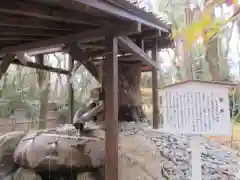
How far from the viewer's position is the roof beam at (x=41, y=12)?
2.71m

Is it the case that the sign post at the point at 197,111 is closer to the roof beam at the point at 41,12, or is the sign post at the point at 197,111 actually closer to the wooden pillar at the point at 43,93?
the roof beam at the point at 41,12

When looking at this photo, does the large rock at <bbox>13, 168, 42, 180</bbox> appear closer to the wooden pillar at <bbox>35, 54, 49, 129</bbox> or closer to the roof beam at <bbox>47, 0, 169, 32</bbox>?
the roof beam at <bbox>47, 0, 169, 32</bbox>

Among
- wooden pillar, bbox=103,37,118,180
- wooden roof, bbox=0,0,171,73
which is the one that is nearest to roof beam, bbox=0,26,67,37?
wooden roof, bbox=0,0,171,73

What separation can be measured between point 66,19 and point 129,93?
3736 millimetres

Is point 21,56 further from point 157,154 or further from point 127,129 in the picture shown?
point 157,154

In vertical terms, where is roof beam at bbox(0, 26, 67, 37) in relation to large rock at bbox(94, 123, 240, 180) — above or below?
above

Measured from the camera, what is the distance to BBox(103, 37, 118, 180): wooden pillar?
3.29m

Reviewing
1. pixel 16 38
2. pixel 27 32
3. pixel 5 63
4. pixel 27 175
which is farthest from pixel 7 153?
pixel 27 32

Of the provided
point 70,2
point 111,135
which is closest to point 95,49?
point 111,135

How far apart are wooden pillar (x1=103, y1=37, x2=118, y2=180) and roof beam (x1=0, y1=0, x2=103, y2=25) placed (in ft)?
1.32

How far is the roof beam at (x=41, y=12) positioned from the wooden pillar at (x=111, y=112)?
1.32 ft

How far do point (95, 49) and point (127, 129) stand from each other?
1765mm

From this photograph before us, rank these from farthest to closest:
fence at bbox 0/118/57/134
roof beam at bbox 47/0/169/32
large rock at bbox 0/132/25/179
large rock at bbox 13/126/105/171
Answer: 1. fence at bbox 0/118/57/134
2. large rock at bbox 0/132/25/179
3. large rock at bbox 13/126/105/171
4. roof beam at bbox 47/0/169/32

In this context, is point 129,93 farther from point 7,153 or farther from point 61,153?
point 7,153
